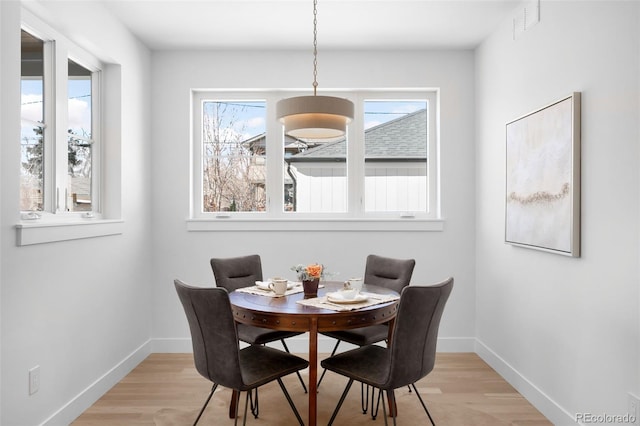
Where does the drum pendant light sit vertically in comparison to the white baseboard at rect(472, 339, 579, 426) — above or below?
above

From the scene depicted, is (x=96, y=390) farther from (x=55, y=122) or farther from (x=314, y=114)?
(x=314, y=114)

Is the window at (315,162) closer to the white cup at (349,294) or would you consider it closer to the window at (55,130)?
the window at (55,130)

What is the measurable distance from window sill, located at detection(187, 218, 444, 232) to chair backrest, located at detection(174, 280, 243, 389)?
5.81ft

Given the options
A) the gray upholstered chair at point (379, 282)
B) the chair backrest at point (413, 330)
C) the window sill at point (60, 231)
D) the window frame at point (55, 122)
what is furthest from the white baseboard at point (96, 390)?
the chair backrest at point (413, 330)

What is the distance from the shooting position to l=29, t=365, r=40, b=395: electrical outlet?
2.22 metres

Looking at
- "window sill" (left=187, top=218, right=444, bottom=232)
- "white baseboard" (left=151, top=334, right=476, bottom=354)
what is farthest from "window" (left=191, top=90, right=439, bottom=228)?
"white baseboard" (left=151, top=334, right=476, bottom=354)

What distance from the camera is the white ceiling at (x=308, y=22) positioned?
3.03m

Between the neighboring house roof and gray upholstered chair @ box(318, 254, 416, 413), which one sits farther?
the neighboring house roof

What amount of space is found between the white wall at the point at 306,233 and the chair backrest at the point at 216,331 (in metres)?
1.80

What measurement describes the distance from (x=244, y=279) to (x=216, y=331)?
46.9 inches

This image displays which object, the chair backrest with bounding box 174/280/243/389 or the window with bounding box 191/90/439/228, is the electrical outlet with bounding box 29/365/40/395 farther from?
the window with bounding box 191/90/439/228

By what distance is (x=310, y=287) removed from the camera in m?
2.57

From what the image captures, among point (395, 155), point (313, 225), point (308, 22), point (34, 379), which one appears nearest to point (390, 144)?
point (395, 155)

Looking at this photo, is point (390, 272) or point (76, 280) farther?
point (390, 272)
